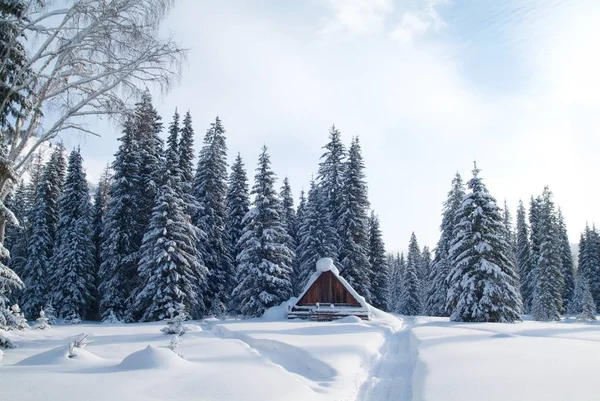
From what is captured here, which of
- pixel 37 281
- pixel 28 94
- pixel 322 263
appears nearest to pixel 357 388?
pixel 28 94

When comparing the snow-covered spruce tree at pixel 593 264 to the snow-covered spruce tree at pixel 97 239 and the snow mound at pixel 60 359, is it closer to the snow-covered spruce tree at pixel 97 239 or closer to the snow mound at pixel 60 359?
the snow-covered spruce tree at pixel 97 239

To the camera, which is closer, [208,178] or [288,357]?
[288,357]

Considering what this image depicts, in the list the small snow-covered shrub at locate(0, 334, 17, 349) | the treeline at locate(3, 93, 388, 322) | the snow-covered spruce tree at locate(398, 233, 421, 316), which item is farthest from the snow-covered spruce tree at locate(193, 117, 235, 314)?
the snow-covered spruce tree at locate(398, 233, 421, 316)

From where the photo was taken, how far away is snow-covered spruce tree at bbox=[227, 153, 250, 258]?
36094 mm

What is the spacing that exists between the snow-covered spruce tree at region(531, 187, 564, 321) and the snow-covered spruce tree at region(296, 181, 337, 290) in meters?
24.2

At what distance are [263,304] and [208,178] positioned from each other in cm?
1223

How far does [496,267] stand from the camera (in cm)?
2483

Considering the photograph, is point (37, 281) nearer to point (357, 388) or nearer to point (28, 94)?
point (28, 94)

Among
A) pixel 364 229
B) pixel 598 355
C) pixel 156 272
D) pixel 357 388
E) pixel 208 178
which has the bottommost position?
pixel 357 388

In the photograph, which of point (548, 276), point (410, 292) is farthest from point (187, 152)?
point (548, 276)

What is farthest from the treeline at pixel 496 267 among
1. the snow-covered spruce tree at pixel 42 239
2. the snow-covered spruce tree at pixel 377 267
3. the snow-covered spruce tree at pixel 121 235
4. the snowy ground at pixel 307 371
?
the snow-covered spruce tree at pixel 42 239

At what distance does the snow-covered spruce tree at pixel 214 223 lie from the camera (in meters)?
33.0

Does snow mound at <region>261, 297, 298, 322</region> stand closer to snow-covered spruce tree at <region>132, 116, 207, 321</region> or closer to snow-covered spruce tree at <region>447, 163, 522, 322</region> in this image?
snow-covered spruce tree at <region>132, 116, 207, 321</region>

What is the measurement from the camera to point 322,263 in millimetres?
27719
